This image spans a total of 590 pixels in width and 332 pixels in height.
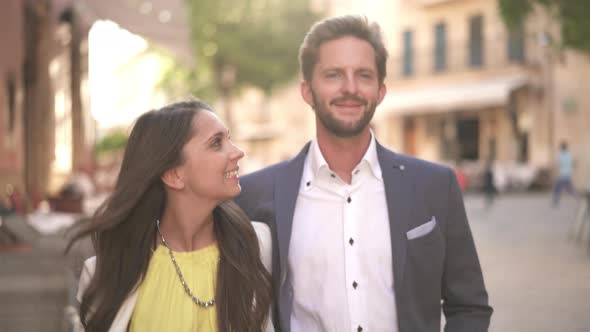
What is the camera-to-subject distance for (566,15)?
34.8 feet

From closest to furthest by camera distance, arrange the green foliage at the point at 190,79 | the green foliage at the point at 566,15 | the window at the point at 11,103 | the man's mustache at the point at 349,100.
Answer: the man's mustache at the point at 349,100, the window at the point at 11,103, the green foliage at the point at 566,15, the green foliage at the point at 190,79

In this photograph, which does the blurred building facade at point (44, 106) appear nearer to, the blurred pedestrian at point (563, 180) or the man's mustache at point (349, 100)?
the man's mustache at point (349, 100)

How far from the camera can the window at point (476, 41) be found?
104 ft

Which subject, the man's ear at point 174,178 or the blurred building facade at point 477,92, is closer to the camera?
the man's ear at point 174,178

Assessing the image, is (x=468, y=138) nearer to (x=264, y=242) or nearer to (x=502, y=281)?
(x=502, y=281)

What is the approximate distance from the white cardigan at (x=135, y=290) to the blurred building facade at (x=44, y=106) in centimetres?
597

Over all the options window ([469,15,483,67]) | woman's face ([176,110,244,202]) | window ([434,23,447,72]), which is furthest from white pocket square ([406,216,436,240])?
window ([434,23,447,72])

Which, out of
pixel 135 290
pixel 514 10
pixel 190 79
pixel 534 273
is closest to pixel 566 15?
pixel 514 10

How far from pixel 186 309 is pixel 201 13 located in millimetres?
27997

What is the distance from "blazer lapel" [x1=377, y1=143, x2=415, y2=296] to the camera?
2.65 metres

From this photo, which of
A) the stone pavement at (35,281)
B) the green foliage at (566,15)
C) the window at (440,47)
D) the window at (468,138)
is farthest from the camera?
the window at (440,47)

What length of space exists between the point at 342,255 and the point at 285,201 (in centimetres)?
30

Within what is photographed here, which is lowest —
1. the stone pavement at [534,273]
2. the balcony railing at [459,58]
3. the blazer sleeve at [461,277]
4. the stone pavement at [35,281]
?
the stone pavement at [534,273]

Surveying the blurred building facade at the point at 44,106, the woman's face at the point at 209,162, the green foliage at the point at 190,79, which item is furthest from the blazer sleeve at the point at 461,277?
the green foliage at the point at 190,79
